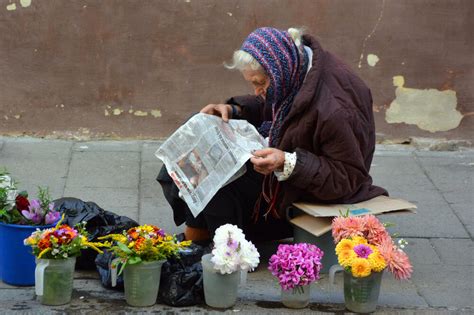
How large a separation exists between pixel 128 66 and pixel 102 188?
112 cm

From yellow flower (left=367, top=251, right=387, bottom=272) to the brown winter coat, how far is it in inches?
17.5

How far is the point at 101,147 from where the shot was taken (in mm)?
6531

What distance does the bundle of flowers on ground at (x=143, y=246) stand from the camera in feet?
13.1

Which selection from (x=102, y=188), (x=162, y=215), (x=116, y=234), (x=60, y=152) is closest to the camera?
(x=116, y=234)

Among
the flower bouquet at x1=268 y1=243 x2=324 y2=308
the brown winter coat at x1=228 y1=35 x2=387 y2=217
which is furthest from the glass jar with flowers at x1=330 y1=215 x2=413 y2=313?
the brown winter coat at x1=228 y1=35 x2=387 y2=217

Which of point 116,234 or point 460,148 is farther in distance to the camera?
point 460,148

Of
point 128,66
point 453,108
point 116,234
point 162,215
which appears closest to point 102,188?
point 162,215

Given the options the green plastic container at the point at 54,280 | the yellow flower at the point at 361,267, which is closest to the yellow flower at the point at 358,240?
the yellow flower at the point at 361,267

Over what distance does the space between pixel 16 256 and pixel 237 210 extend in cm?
106

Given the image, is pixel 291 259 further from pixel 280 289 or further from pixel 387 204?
pixel 387 204

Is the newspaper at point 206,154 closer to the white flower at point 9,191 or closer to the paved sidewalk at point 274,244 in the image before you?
the paved sidewalk at point 274,244

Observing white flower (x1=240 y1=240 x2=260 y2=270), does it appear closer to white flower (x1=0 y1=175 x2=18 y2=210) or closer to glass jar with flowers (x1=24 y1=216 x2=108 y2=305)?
glass jar with flowers (x1=24 y1=216 x2=108 y2=305)

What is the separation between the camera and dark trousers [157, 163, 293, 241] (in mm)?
4547

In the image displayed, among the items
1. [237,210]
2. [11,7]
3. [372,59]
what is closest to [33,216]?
[237,210]
